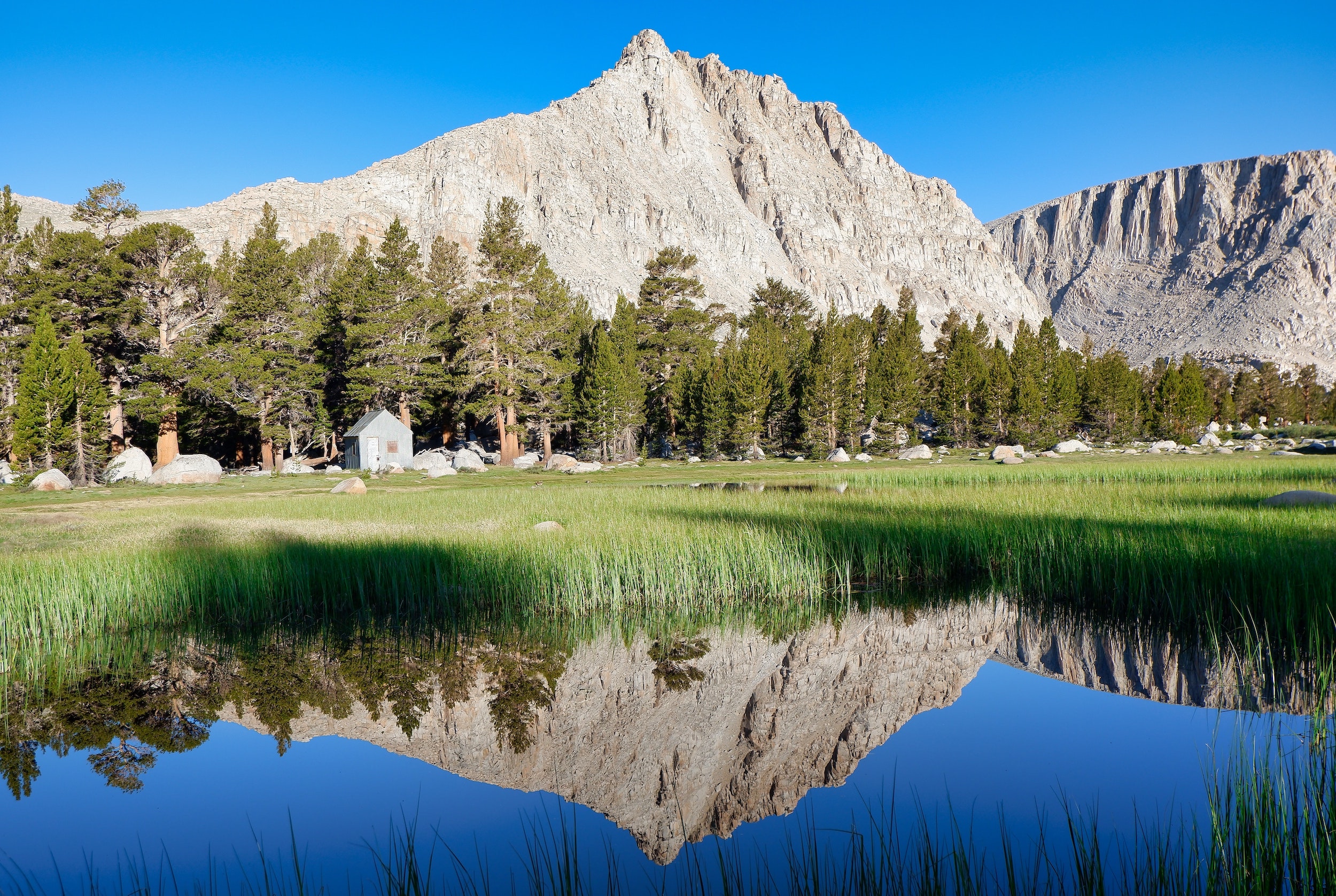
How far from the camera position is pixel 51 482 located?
28297 mm

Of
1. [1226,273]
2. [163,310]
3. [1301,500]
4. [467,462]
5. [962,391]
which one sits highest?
[1226,273]

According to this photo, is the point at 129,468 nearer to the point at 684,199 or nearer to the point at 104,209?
the point at 104,209

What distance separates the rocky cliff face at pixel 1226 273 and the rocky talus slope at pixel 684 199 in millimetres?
24156

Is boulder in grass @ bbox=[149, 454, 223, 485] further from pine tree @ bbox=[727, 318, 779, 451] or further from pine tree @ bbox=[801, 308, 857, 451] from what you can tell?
pine tree @ bbox=[801, 308, 857, 451]

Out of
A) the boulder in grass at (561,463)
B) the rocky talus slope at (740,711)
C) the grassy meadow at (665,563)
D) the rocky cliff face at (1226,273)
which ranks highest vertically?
the rocky cliff face at (1226,273)

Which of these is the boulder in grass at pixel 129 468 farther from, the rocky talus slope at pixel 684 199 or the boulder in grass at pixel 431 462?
the rocky talus slope at pixel 684 199

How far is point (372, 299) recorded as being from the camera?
44.2 m

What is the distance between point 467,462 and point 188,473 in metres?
13.5

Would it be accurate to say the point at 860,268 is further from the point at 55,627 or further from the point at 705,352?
the point at 55,627

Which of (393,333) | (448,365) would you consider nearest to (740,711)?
(448,365)

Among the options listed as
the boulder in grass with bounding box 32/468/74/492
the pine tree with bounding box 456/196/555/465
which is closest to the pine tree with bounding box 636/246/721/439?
the pine tree with bounding box 456/196/555/465

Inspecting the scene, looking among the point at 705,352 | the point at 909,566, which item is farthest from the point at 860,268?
the point at 909,566

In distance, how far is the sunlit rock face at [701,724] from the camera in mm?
5207

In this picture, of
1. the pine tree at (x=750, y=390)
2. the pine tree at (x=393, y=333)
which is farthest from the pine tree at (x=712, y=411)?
the pine tree at (x=393, y=333)
